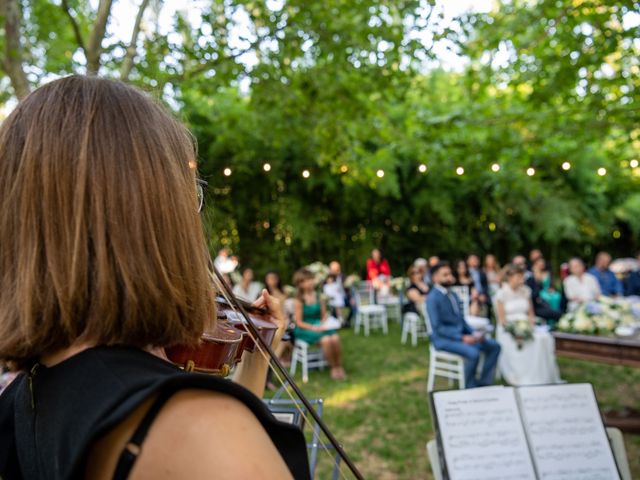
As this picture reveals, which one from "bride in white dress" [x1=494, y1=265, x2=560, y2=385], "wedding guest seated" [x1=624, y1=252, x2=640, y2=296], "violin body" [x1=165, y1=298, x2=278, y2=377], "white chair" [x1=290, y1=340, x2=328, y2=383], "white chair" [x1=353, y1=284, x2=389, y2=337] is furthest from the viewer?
"wedding guest seated" [x1=624, y1=252, x2=640, y2=296]

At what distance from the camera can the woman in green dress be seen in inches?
295

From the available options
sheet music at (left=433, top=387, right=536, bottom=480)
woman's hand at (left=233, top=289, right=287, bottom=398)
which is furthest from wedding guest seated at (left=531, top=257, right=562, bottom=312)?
woman's hand at (left=233, top=289, right=287, bottom=398)

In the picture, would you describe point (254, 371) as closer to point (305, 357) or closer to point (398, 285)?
point (305, 357)

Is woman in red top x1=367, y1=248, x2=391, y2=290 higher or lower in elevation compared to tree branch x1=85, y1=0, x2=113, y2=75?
lower

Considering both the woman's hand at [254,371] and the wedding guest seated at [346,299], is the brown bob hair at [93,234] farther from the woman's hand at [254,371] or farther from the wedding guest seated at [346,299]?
the wedding guest seated at [346,299]

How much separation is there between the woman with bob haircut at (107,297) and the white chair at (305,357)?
6603mm

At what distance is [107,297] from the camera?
811mm

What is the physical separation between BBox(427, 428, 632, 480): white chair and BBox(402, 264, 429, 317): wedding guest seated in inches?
270

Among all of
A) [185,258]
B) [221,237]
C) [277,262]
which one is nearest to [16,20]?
[185,258]

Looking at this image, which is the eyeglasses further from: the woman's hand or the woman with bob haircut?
the woman's hand

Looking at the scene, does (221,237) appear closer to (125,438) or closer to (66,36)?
(66,36)

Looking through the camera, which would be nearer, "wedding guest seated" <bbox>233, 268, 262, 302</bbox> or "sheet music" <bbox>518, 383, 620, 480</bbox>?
"sheet music" <bbox>518, 383, 620, 480</bbox>

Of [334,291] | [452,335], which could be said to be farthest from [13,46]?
[334,291]

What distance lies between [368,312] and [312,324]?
3090 mm
